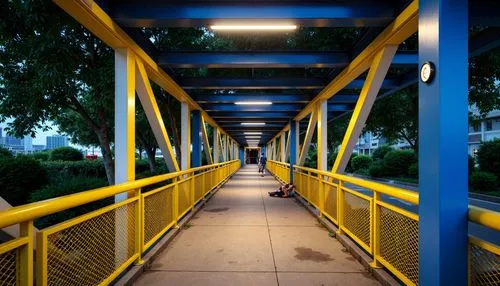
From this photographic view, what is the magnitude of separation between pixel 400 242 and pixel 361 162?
2852 centimetres

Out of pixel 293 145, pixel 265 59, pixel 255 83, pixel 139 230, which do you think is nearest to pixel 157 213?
pixel 139 230

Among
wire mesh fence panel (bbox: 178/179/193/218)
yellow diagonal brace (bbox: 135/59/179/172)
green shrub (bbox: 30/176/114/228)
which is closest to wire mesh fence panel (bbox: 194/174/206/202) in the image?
wire mesh fence panel (bbox: 178/179/193/218)

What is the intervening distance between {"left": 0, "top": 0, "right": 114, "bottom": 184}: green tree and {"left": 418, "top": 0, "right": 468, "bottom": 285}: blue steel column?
5161 mm

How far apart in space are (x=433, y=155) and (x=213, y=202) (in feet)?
26.9

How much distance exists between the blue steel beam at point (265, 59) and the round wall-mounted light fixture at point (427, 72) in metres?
4.02

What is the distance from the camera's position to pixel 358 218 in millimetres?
4898

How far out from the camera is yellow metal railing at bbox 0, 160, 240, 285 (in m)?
2.11

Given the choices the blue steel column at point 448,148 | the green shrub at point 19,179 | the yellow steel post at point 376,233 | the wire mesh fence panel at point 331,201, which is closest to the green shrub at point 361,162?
the wire mesh fence panel at point 331,201

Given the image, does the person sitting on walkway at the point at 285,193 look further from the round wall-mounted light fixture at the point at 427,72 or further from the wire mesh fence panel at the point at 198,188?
the round wall-mounted light fixture at the point at 427,72

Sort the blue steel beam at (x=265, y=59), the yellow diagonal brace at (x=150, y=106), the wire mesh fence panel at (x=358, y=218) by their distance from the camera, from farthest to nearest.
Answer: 1. the blue steel beam at (x=265, y=59)
2. the yellow diagonal brace at (x=150, y=106)
3. the wire mesh fence panel at (x=358, y=218)

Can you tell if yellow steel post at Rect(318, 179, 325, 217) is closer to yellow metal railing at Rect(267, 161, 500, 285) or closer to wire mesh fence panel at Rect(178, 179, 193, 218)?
yellow metal railing at Rect(267, 161, 500, 285)

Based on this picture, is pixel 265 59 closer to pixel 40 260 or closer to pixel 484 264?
pixel 484 264

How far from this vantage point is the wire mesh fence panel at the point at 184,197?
692 cm

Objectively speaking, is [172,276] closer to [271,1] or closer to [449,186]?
[449,186]
